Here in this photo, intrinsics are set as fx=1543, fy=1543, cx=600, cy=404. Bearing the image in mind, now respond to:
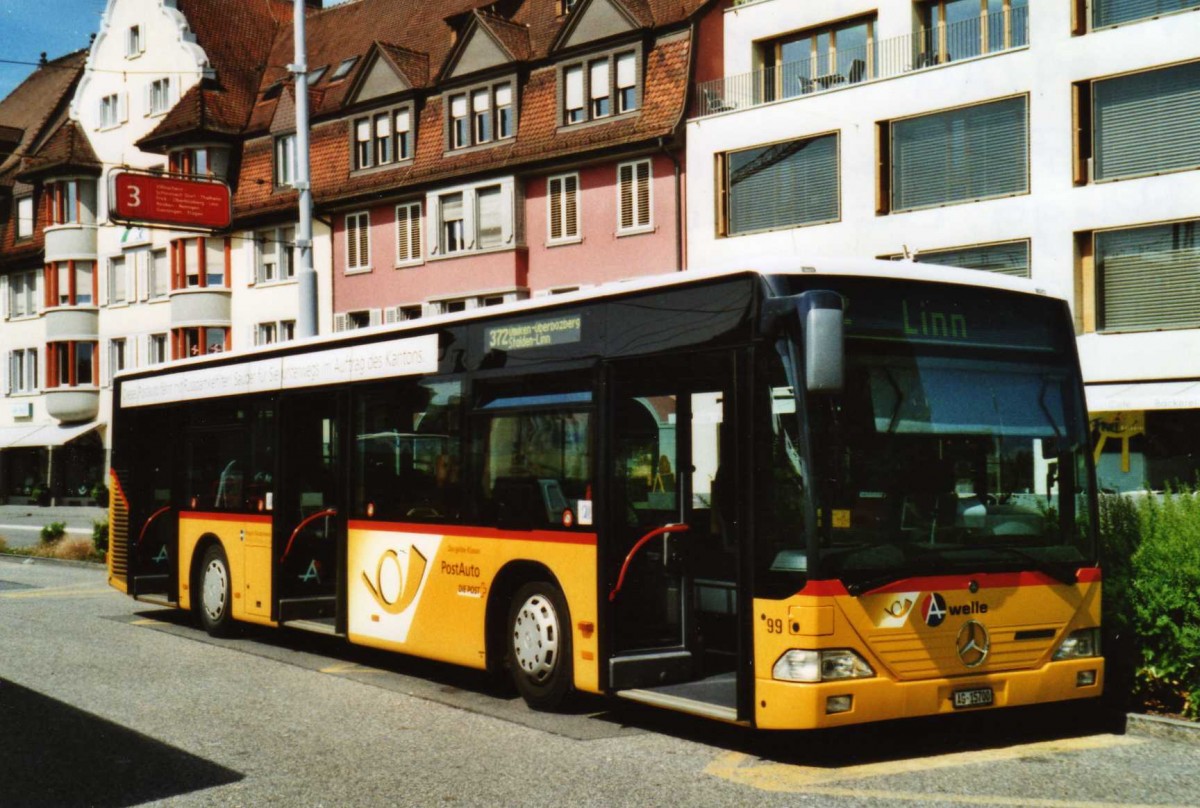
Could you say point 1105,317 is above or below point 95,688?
above

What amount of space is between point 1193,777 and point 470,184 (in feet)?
115

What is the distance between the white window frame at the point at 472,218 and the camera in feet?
132

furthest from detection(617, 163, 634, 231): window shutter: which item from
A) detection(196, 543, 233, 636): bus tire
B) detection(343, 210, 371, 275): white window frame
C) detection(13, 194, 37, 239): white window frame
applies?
detection(13, 194, 37, 239): white window frame

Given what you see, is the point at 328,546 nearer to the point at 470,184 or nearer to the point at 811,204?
the point at 811,204

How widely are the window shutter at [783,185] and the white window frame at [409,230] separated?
465 inches

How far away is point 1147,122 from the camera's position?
94.1 ft

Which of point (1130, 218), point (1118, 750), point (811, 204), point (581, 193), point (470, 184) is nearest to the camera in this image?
point (1118, 750)

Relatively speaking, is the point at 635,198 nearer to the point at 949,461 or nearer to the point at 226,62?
the point at 226,62

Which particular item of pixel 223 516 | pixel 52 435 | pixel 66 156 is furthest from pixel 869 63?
pixel 52 435

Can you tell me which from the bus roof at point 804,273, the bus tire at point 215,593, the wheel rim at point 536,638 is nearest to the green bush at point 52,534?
the bus tire at point 215,593

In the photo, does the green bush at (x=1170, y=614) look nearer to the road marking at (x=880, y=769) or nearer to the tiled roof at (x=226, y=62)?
the road marking at (x=880, y=769)

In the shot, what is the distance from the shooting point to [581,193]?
38938 millimetres

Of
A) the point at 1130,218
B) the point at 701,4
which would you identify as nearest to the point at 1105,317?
the point at 1130,218

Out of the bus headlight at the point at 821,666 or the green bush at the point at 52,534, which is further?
the green bush at the point at 52,534
